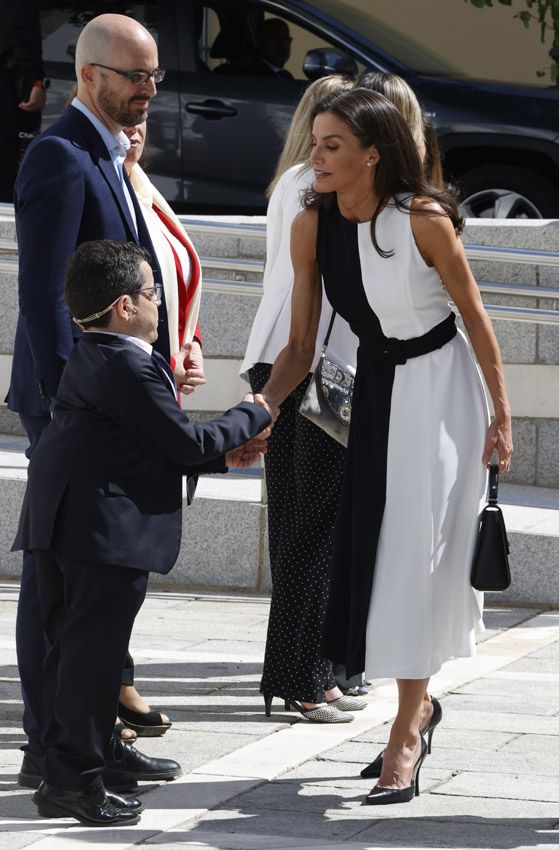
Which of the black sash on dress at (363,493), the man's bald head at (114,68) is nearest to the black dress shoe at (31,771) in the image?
the black sash on dress at (363,493)

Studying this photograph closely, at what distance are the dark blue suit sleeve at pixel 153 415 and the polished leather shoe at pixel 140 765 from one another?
86 centimetres

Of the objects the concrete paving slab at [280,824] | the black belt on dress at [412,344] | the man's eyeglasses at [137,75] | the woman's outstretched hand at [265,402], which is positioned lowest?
the concrete paving slab at [280,824]

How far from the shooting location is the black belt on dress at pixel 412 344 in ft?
14.8

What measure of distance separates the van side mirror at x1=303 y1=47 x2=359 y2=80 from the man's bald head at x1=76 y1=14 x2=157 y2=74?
16.2ft

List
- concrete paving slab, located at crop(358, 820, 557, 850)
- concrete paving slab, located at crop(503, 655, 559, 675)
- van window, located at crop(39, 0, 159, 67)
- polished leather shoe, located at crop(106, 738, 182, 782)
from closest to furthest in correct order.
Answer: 1. concrete paving slab, located at crop(358, 820, 557, 850)
2. polished leather shoe, located at crop(106, 738, 182, 782)
3. concrete paving slab, located at crop(503, 655, 559, 675)
4. van window, located at crop(39, 0, 159, 67)

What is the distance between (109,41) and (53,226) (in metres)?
0.53

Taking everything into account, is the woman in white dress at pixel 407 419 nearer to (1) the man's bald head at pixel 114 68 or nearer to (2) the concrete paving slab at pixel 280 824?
(2) the concrete paving slab at pixel 280 824

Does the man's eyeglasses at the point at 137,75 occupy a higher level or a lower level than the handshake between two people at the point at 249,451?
higher

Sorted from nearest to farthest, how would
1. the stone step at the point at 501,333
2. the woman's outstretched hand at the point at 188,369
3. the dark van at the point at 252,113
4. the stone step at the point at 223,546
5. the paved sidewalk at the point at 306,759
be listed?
the paved sidewalk at the point at 306,759 < the woman's outstretched hand at the point at 188,369 < the stone step at the point at 223,546 < the stone step at the point at 501,333 < the dark van at the point at 252,113

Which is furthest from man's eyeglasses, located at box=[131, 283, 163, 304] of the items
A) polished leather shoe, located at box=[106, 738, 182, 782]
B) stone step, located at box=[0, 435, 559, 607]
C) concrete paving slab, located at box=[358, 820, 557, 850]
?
stone step, located at box=[0, 435, 559, 607]

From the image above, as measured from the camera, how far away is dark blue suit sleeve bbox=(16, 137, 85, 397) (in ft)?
14.9

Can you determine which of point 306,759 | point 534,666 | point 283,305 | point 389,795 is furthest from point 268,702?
point 283,305

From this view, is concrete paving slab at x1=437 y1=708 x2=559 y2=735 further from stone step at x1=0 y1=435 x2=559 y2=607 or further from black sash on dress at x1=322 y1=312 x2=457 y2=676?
stone step at x1=0 y1=435 x2=559 y2=607

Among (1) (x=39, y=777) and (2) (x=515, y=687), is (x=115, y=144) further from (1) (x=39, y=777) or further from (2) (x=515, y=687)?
(2) (x=515, y=687)
